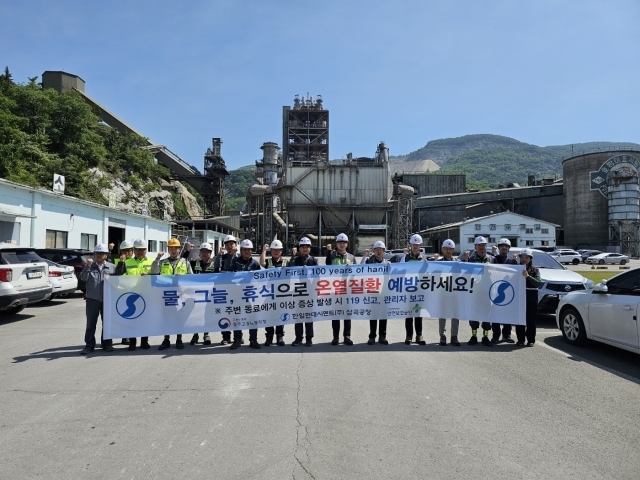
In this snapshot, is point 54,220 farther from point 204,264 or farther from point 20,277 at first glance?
point 204,264

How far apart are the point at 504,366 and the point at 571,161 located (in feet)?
223

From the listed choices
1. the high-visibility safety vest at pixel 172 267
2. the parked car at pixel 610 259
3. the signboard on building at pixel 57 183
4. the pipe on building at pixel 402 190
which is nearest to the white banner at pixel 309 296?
the high-visibility safety vest at pixel 172 267

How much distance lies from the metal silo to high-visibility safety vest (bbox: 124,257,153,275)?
66618 millimetres

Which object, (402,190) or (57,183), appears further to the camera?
(402,190)

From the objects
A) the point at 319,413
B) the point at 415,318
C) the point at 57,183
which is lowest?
the point at 319,413

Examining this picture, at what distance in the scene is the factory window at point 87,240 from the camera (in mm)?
25594

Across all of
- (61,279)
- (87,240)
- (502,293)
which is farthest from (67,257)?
(502,293)

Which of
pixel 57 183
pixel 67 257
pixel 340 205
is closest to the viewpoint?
pixel 67 257

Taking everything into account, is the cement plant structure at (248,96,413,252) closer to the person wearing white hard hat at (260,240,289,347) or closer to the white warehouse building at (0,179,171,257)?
the white warehouse building at (0,179,171,257)

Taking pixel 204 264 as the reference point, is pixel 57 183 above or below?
above

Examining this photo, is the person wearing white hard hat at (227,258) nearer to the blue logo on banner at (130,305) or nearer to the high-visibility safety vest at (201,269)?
the high-visibility safety vest at (201,269)

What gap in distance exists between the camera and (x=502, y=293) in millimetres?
8977

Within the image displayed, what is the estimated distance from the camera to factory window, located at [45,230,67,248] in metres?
22.6

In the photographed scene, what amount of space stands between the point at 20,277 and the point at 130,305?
446 cm
